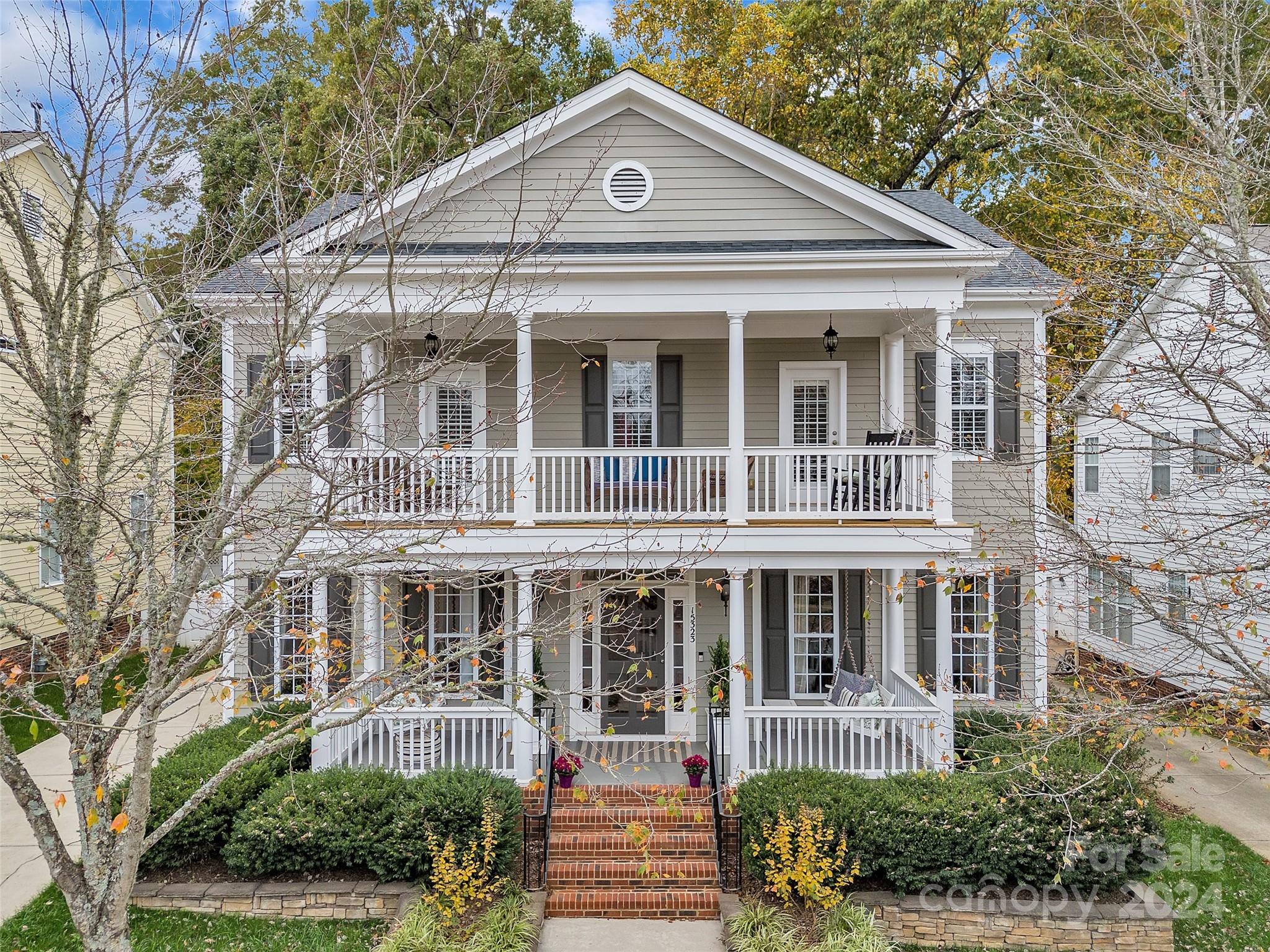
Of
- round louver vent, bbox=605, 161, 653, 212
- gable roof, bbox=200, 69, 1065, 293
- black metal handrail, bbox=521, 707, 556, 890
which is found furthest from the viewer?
round louver vent, bbox=605, 161, 653, 212

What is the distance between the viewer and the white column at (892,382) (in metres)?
10.3

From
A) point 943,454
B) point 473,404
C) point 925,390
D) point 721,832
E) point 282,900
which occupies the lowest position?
point 282,900

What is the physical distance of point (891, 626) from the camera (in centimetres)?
1037

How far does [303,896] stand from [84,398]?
5.28 metres

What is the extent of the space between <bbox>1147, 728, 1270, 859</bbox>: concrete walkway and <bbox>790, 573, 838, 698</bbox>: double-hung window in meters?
4.14

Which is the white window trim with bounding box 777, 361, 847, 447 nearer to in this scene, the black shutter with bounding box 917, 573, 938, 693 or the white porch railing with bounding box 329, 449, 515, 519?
the black shutter with bounding box 917, 573, 938, 693

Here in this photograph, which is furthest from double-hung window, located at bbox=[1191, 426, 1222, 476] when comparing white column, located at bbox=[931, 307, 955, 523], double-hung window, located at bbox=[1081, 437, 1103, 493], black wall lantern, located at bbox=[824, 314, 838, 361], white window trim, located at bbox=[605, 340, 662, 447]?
white window trim, located at bbox=[605, 340, 662, 447]

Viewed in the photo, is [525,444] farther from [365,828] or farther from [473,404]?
[365,828]

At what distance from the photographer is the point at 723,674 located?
1028cm

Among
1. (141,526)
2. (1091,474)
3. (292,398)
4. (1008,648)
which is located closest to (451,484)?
(292,398)

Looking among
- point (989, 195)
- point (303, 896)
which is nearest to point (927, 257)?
point (303, 896)

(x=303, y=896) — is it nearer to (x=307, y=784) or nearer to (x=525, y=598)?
(x=307, y=784)

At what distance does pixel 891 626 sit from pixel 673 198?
21.9 feet

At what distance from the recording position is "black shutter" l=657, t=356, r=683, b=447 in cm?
1084
